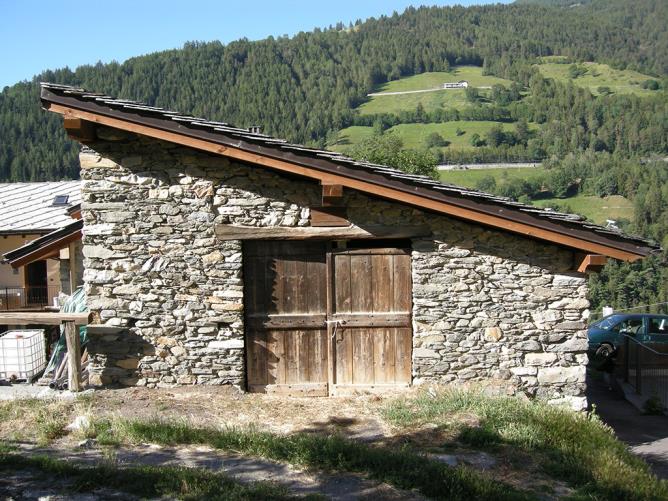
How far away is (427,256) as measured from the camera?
839 centimetres

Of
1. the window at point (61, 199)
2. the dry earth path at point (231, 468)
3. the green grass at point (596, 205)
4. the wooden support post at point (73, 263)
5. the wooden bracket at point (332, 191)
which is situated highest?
the wooden bracket at point (332, 191)

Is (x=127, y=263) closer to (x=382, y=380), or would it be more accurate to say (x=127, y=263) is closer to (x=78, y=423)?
(x=78, y=423)

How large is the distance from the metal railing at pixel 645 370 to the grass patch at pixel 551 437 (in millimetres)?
4912

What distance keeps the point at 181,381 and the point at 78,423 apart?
5.60ft

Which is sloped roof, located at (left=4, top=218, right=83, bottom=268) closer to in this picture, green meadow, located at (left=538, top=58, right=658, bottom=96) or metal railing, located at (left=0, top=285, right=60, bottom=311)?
metal railing, located at (left=0, top=285, right=60, bottom=311)

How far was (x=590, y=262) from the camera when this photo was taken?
8086 millimetres

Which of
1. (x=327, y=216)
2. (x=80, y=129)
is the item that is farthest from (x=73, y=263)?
(x=327, y=216)

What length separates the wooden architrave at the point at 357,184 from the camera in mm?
7715

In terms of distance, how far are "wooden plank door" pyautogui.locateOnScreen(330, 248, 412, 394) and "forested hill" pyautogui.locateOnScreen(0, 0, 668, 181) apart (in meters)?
60.2

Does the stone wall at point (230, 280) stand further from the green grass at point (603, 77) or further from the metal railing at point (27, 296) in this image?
the green grass at point (603, 77)

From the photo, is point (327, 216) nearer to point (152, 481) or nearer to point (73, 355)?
point (73, 355)

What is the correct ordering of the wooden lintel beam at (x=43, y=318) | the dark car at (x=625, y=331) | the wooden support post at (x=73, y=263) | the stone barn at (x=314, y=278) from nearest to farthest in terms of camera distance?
the wooden lintel beam at (x=43, y=318), the stone barn at (x=314, y=278), the wooden support post at (x=73, y=263), the dark car at (x=625, y=331)

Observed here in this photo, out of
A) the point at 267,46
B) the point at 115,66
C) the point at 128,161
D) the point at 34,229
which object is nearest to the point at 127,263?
the point at 128,161

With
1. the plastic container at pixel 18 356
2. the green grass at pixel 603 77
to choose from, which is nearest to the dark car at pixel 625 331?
the plastic container at pixel 18 356
